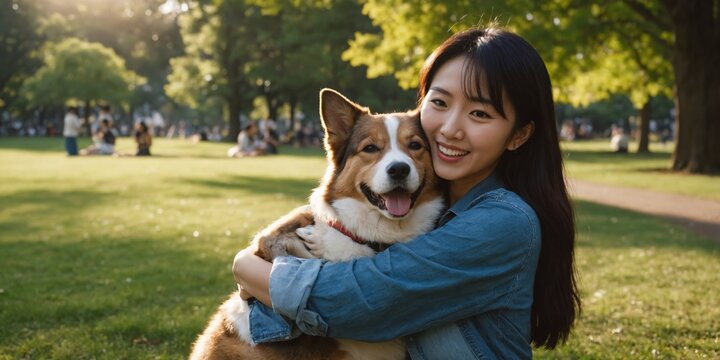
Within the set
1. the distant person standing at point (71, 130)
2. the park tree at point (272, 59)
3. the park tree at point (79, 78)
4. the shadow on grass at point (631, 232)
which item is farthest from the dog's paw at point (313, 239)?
the park tree at point (79, 78)

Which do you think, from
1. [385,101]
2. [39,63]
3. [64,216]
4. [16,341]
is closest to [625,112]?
[385,101]

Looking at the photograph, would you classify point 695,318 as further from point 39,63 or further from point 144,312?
point 39,63

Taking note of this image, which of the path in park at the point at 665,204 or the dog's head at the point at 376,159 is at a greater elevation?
the dog's head at the point at 376,159

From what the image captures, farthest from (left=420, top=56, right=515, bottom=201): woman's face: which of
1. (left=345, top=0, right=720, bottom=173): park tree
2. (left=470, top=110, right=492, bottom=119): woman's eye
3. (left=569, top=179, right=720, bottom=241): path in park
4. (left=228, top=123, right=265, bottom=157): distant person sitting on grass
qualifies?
(left=228, top=123, right=265, bottom=157): distant person sitting on grass

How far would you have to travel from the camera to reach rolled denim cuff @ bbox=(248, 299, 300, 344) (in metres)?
2.98

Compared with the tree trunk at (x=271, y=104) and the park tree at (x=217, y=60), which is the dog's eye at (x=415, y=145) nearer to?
the park tree at (x=217, y=60)

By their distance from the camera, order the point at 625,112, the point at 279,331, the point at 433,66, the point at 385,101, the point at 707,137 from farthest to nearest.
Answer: the point at 625,112 → the point at 385,101 → the point at 707,137 → the point at 433,66 → the point at 279,331

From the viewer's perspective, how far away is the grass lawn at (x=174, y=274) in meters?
5.42

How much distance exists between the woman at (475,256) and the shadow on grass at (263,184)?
38.8 feet

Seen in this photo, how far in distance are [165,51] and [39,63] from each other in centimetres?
1542

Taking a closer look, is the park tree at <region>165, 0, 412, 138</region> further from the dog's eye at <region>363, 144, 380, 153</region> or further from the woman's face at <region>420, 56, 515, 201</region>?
the woman's face at <region>420, 56, 515, 201</region>

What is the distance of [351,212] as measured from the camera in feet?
11.7

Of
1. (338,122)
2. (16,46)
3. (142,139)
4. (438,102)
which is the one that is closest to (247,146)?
(142,139)

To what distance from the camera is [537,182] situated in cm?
311
